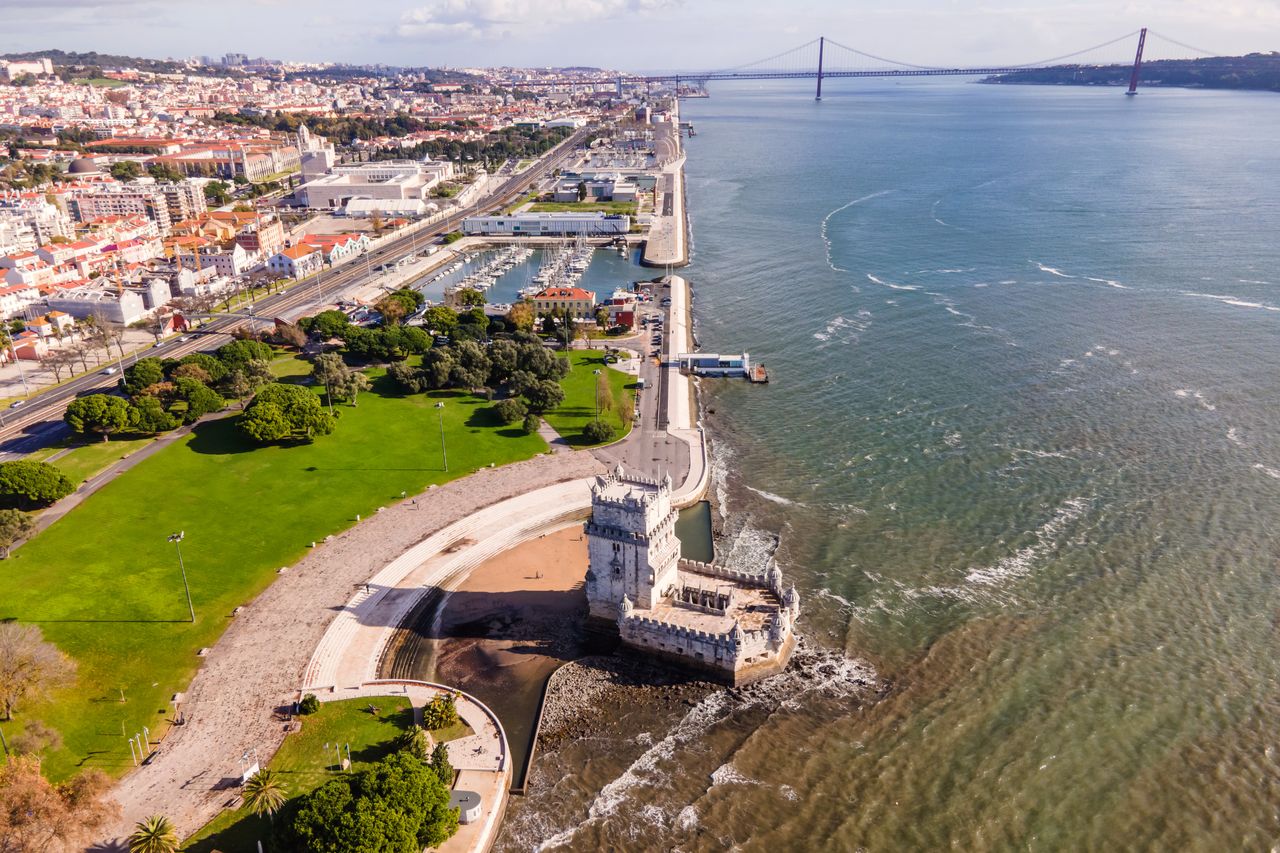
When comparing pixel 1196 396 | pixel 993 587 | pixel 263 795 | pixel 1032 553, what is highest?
pixel 1196 396

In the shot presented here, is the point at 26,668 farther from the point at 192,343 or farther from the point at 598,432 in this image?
the point at 192,343

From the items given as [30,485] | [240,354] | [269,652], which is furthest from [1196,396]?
[30,485]

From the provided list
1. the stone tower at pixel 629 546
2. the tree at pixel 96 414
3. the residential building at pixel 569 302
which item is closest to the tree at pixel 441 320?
the residential building at pixel 569 302

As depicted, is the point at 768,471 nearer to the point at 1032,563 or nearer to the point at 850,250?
the point at 1032,563

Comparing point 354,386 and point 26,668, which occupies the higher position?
point 354,386

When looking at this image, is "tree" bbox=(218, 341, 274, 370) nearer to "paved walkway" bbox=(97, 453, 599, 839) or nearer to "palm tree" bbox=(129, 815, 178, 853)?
"paved walkway" bbox=(97, 453, 599, 839)

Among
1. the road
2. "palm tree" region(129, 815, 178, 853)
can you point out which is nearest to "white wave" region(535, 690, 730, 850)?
"palm tree" region(129, 815, 178, 853)

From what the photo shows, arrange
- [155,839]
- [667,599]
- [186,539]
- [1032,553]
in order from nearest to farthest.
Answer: [155,839]
[667,599]
[1032,553]
[186,539]
